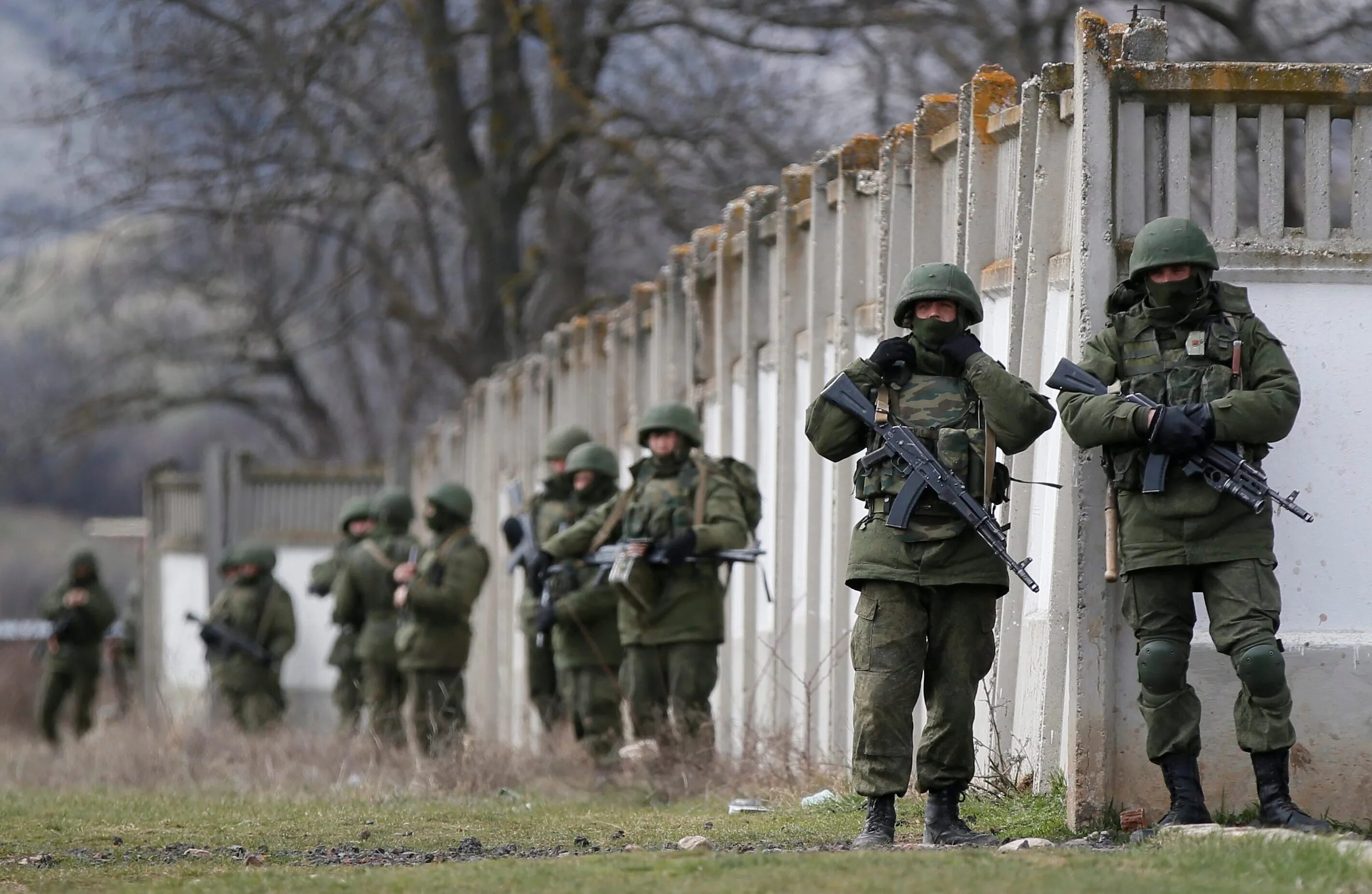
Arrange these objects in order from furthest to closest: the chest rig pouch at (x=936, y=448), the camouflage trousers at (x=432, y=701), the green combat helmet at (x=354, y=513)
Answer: the green combat helmet at (x=354, y=513) < the camouflage trousers at (x=432, y=701) < the chest rig pouch at (x=936, y=448)

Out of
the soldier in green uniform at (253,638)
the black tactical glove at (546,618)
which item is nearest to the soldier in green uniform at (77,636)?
the soldier in green uniform at (253,638)

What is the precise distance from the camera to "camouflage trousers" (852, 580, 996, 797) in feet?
24.3

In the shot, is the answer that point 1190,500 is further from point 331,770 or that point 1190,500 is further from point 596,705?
point 331,770

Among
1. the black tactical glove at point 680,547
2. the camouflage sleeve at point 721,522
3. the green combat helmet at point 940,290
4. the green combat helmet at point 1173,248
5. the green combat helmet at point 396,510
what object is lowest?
the black tactical glove at point 680,547

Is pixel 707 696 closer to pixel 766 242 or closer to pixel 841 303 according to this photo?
pixel 841 303

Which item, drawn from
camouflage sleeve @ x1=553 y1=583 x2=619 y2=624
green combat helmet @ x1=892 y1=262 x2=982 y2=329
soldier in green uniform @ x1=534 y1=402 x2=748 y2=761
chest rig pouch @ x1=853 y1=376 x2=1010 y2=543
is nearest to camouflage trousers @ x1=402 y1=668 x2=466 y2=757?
camouflage sleeve @ x1=553 y1=583 x2=619 y2=624

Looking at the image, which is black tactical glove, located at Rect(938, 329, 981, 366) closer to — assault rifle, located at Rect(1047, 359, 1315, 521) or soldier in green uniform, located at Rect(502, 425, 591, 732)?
assault rifle, located at Rect(1047, 359, 1315, 521)

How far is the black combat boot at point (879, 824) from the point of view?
288 inches

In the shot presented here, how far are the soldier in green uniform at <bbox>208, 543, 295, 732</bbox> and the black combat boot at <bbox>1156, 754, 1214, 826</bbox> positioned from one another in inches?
482

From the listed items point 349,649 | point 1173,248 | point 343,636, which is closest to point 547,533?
point 349,649

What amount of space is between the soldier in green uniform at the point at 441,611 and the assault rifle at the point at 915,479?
7.30m

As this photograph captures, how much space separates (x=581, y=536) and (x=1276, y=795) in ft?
16.6

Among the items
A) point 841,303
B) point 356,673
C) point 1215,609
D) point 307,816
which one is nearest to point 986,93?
point 841,303

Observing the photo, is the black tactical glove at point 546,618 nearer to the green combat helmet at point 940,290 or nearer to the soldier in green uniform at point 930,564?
the soldier in green uniform at point 930,564
